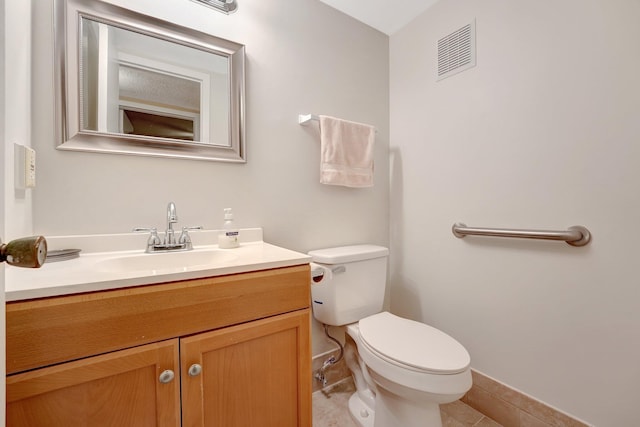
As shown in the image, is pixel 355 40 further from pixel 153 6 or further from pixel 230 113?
pixel 153 6

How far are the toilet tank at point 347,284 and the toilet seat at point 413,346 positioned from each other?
115 millimetres

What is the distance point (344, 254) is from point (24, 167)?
1144mm

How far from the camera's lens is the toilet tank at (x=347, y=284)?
123 cm

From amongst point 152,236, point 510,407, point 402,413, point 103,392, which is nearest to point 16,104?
point 152,236

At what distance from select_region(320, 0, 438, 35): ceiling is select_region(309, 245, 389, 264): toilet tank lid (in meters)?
1.35

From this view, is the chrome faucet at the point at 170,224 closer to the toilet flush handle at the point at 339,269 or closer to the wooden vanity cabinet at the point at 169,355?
the wooden vanity cabinet at the point at 169,355

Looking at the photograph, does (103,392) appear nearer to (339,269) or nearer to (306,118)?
(339,269)

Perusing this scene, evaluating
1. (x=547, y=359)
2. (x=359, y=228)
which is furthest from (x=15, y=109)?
(x=547, y=359)

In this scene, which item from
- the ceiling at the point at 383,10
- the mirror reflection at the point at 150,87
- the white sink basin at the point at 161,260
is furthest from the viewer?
the ceiling at the point at 383,10

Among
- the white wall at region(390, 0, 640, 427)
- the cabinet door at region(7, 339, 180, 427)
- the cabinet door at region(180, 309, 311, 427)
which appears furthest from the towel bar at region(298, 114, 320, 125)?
the cabinet door at region(7, 339, 180, 427)

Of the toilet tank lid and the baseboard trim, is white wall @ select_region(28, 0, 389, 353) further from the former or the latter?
the baseboard trim

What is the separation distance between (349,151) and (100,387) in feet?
4.27

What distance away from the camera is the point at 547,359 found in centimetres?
108

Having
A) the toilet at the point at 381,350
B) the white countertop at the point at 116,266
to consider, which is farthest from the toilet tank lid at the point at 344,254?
the white countertop at the point at 116,266
